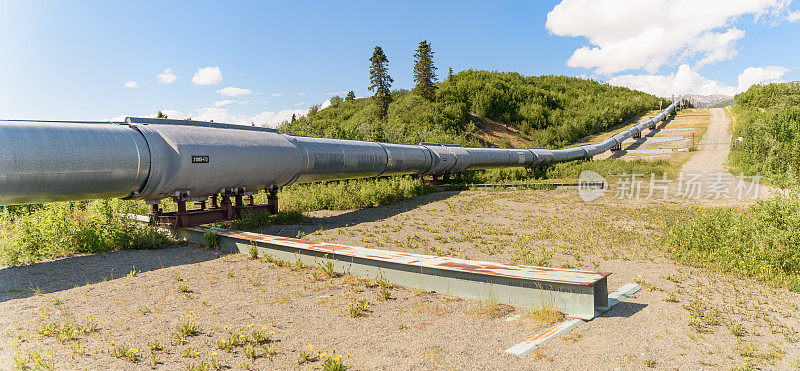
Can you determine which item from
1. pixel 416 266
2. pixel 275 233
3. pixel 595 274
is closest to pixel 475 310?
pixel 416 266

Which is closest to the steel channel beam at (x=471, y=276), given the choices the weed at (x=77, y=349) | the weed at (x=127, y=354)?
the weed at (x=127, y=354)

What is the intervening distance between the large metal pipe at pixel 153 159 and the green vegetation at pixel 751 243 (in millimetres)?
8874

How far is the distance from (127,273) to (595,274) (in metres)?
6.96

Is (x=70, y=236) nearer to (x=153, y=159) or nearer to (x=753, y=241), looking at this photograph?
(x=153, y=159)

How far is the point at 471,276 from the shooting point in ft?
18.4

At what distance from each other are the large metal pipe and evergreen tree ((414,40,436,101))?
37.2 m

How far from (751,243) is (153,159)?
38.0 feet

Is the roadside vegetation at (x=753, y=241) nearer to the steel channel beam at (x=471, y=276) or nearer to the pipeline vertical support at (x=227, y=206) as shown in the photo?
the steel channel beam at (x=471, y=276)

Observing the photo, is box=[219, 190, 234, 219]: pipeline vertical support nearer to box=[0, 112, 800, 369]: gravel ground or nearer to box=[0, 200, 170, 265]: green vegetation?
box=[0, 200, 170, 265]: green vegetation

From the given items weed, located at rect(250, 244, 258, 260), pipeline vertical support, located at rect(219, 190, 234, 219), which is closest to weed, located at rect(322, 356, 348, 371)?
weed, located at rect(250, 244, 258, 260)

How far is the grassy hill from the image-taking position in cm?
4334

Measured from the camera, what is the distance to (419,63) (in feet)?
171

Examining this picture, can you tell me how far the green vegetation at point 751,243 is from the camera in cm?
709

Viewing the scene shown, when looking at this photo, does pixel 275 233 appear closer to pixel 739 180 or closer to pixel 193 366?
pixel 193 366
